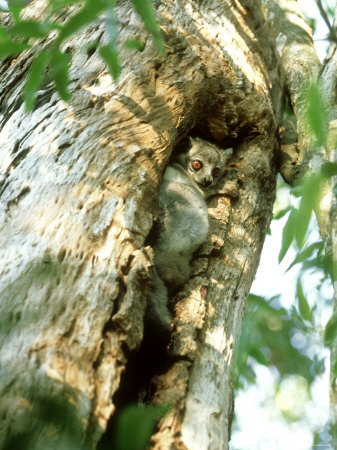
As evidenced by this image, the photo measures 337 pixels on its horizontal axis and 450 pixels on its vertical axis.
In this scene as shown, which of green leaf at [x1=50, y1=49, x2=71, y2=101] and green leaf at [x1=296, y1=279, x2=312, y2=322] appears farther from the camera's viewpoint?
green leaf at [x1=296, y1=279, x2=312, y2=322]

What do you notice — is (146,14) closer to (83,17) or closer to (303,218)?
(83,17)

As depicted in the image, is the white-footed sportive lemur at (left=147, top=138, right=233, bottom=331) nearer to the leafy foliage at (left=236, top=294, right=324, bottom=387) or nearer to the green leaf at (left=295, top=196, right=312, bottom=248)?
the leafy foliage at (left=236, top=294, right=324, bottom=387)

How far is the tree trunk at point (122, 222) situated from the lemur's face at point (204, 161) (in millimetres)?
214

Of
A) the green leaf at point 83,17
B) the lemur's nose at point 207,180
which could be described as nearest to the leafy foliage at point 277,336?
the green leaf at point 83,17

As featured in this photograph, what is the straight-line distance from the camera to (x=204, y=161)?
4422 millimetres

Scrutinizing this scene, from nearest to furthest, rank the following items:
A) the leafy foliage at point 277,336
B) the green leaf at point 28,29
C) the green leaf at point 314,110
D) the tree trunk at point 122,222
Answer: the green leaf at point 314,110, the green leaf at point 28,29, the tree trunk at point 122,222, the leafy foliage at point 277,336

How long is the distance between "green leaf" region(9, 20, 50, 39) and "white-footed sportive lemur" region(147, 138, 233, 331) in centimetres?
141

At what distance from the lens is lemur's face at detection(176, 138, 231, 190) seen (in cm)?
A: 423

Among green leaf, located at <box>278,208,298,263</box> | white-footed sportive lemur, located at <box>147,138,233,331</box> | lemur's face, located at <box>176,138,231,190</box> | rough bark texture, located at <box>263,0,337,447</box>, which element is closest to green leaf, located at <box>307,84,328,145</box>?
green leaf, located at <box>278,208,298,263</box>

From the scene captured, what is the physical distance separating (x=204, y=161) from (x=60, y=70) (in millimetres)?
2803

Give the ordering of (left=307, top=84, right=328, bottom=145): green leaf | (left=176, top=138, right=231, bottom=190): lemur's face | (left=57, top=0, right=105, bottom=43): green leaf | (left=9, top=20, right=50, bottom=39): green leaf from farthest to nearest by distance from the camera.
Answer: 1. (left=176, top=138, right=231, bottom=190): lemur's face
2. (left=9, top=20, right=50, bottom=39): green leaf
3. (left=57, top=0, right=105, bottom=43): green leaf
4. (left=307, top=84, right=328, bottom=145): green leaf

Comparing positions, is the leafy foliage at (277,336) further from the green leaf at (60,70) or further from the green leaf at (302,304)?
the green leaf at (60,70)

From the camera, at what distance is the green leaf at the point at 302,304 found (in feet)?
7.50

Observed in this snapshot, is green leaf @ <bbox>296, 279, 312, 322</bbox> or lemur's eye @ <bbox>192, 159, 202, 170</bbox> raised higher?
lemur's eye @ <bbox>192, 159, 202, 170</bbox>
